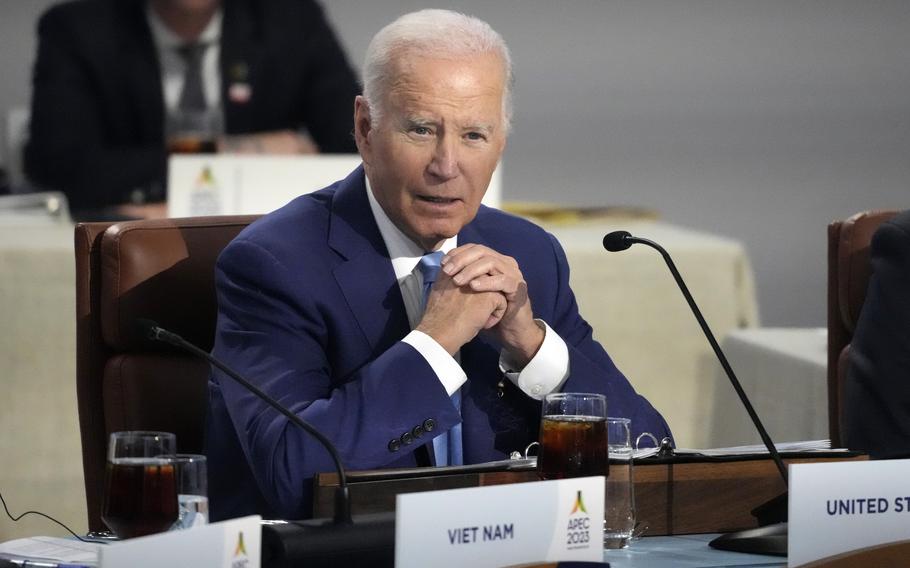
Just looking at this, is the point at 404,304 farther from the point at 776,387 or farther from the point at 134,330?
the point at 776,387

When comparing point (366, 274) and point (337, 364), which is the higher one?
point (366, 274)

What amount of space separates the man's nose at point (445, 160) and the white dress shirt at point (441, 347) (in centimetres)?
13

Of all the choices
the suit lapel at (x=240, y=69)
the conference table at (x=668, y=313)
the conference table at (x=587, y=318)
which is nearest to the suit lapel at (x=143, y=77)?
the suit lapel at (x=240, y=69)

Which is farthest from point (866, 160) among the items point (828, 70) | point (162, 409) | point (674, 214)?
point (162, 409)

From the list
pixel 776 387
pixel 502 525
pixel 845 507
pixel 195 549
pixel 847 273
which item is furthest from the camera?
pixel 776 387

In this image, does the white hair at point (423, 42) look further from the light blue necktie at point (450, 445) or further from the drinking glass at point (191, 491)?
the drinking glass at point (191, 491)

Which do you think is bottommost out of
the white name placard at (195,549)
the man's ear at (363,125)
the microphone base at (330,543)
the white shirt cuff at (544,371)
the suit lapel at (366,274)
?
the microphone base at (330,543)

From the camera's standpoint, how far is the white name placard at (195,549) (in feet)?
3.86

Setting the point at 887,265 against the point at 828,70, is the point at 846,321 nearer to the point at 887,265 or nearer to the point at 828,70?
the point at 887,265

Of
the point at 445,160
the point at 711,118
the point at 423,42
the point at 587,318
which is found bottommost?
the point at 587,318

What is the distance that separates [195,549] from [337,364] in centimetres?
78

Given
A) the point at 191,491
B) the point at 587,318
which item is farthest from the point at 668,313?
the point at 191,491

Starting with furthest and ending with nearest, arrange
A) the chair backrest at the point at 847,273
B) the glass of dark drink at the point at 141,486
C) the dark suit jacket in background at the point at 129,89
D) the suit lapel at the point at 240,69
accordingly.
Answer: the suit lapel at the point at 240,69 → the dark suit jacket in background at the point at 129,89 → the chair backrest at the point at 847,273 → the glass of dark drink at the point at 141,486

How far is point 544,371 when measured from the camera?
2.01 m
